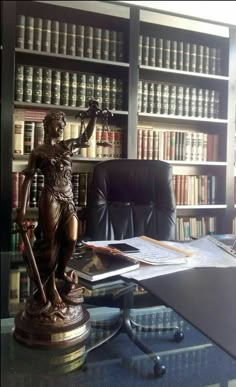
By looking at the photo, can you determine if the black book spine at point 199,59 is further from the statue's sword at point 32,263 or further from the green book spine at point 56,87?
the statue's sword at point 32,263

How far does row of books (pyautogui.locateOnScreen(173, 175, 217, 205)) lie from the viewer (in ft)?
7.06

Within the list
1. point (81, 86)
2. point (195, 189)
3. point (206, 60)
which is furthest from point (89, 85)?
point (195, 189)

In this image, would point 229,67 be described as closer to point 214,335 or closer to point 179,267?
point 179,267

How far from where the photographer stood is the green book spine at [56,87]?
1.76 metres

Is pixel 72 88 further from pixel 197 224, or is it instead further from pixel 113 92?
pixel 197 224

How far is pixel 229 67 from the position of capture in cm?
185

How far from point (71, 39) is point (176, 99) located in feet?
2.25

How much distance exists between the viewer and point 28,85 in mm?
1732

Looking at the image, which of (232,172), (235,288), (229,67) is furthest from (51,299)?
(229,67)

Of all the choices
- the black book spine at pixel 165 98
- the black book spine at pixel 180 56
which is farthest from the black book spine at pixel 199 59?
the black book spine at pixel 165 98

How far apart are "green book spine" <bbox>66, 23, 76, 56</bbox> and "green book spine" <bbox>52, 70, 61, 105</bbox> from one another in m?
0.13

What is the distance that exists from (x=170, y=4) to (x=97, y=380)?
601mm

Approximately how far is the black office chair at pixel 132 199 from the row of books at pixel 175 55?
2.15ft

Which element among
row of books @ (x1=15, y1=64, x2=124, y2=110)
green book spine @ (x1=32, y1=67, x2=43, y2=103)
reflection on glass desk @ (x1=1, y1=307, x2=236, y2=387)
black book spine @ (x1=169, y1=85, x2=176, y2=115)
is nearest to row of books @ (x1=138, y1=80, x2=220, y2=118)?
black book spine @ (x1=169, y1=85, x2=176, y2=115)
